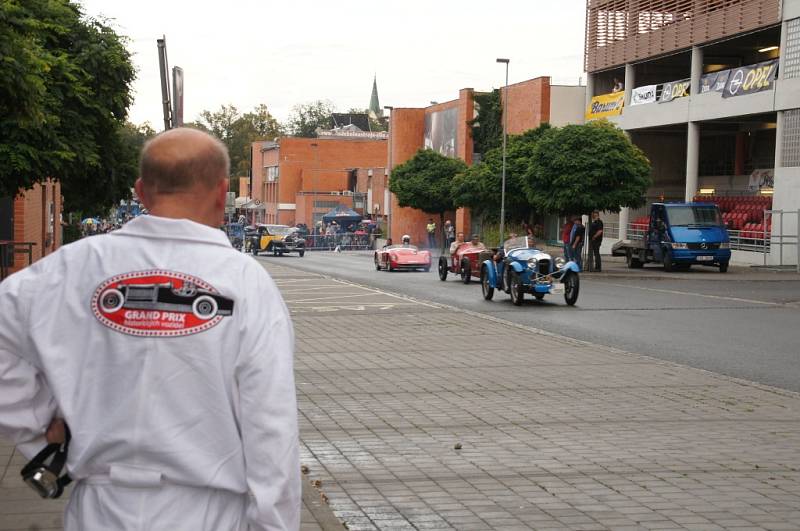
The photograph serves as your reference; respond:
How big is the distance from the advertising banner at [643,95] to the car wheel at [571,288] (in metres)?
28.6

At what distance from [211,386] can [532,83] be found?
207 feet

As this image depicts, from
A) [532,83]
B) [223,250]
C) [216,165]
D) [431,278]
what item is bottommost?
[431,278]

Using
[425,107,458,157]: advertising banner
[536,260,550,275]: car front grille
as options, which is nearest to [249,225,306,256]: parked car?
[425,107,458,157]: advertising banner

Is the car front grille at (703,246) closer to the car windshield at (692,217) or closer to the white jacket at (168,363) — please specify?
the car windshield at (692,217)

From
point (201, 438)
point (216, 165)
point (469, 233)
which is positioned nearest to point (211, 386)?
point (201, 438)

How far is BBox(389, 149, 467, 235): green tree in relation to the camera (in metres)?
71.3

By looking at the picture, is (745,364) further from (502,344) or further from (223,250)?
(223,250)

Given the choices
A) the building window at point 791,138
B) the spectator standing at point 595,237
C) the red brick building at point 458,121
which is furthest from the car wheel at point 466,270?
the red brick building at point 458,121

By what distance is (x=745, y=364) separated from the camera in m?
13.6

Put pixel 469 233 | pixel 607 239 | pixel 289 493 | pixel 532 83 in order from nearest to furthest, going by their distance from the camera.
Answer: pixel 289 493 < pixel 607 239 < pixel 532 83 < pixel 469 233

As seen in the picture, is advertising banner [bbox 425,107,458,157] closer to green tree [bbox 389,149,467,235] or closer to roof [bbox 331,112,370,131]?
green tree [bbox 389,149,467,235]

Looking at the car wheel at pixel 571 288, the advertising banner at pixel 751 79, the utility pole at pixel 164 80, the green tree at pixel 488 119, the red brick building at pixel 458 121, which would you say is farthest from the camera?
the green tree at pixel 488 119

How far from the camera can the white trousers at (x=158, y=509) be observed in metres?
2.69

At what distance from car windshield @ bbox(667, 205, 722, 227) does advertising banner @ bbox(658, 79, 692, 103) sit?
436 inches
